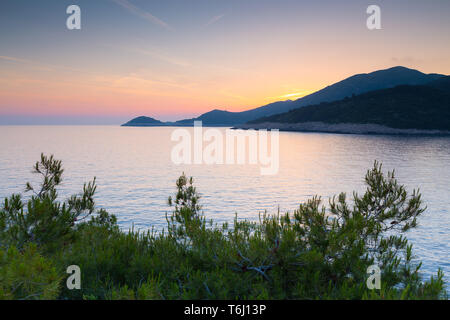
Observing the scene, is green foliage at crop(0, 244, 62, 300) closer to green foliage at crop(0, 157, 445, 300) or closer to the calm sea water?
green foliage at crop(0, 157, 445, 300)

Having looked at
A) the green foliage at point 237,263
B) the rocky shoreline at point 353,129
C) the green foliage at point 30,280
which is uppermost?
the rocky shoreline at point 353,129

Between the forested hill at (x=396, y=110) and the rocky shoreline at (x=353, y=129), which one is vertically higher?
the forested hill at (x=396, y=110)

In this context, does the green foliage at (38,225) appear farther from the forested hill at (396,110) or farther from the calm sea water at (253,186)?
the forested hill at (396,110)

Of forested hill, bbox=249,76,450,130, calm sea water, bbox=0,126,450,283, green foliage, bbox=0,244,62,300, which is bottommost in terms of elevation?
calm sea water, bbox=0,126,450,283

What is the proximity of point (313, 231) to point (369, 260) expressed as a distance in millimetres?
1267

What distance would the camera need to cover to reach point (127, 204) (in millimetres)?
29062

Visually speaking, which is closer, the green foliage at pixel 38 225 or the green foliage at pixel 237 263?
the green foliage at pixel 237 263

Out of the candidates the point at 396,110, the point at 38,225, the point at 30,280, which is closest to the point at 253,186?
the point at 38,225

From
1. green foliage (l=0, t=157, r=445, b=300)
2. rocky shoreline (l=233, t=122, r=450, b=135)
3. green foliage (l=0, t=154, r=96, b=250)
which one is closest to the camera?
green foliage (l=0, t=157, r=445, b=300)

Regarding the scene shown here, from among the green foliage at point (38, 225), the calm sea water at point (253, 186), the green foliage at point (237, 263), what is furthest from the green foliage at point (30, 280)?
the calm sea water at point (253, 186)

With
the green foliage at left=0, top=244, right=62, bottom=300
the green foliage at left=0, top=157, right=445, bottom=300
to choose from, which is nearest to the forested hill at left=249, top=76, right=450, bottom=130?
the green foliage at left=0, top=157, right=445, bottom=300

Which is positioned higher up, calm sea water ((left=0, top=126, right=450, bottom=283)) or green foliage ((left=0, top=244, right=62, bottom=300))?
green foliage ((left=0, top=244, right=62, bottom=300))

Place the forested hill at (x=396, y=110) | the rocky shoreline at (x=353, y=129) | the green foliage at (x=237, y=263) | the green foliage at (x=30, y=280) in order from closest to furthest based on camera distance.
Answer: the green foliage at (x=30, y=280)
the green foliage at (x=237, y=263)
the rocky shoreline at (x=353, y=129)
the forested hill at (x=396, y=110)
